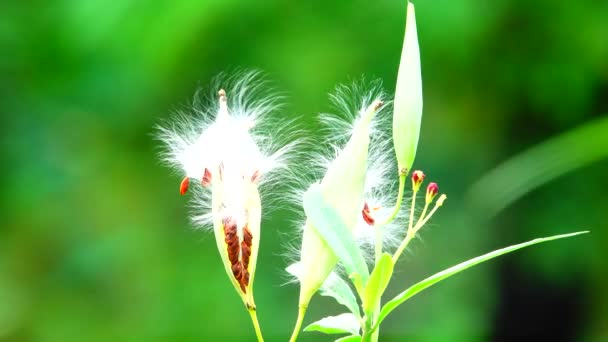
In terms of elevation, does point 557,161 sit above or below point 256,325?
above

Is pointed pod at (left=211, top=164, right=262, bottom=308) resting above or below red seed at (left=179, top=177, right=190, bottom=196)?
below

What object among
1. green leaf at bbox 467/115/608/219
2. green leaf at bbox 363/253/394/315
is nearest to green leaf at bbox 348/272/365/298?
green leaf at bbox 363/253/394/315

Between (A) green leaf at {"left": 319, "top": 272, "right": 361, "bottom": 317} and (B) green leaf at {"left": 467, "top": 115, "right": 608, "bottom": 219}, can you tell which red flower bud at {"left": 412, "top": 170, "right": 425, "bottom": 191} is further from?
(B) green leaf at {"left": 467, "top": 115, "right": 608, "bottom": 219}

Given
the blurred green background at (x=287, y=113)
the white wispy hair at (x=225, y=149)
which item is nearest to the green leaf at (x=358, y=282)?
the white wispy hair at (x=225, y=149)

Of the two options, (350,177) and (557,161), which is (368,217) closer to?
(350,177)

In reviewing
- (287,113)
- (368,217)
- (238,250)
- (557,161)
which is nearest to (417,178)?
(368,217)

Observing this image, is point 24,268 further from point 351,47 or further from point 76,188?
point 351,47
